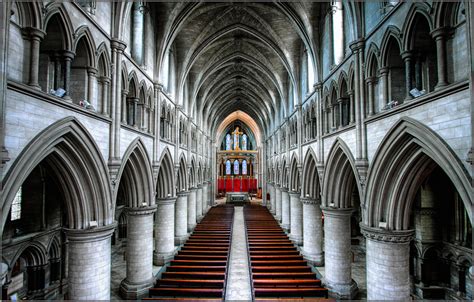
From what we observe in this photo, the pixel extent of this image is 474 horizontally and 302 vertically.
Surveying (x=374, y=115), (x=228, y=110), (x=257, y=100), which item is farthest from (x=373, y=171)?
(x=228, y=110)

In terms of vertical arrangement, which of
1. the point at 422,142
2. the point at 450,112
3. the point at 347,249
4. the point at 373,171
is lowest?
the point at 347,249

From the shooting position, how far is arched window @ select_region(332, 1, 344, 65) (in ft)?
40.4

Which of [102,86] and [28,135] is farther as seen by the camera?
[102,86]

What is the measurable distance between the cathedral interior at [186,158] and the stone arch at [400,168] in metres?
0.04

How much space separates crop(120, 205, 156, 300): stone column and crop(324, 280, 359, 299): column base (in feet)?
26.3

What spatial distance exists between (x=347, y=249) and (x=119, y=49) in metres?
12.2

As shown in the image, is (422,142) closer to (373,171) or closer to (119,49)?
(373,171)

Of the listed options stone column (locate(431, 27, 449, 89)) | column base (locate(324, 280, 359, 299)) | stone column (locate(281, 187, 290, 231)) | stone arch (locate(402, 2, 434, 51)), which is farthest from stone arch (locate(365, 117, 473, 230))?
stone column (locate(281, 187, 290, 231))

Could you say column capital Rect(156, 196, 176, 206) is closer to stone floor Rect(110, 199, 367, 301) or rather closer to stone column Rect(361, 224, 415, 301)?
stone floor Rect(110, 199, 367, 301)

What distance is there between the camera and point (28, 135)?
594 cm

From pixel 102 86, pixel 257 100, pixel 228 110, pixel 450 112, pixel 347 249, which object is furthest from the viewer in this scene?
pixel 228 110

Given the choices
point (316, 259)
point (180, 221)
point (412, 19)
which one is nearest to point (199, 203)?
point (180, 221)

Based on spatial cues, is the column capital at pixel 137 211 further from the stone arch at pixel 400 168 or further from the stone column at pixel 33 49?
the stone arch at pixel 400 168

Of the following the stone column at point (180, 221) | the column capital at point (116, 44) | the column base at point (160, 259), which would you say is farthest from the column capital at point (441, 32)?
the stone column at point (180, 221)
